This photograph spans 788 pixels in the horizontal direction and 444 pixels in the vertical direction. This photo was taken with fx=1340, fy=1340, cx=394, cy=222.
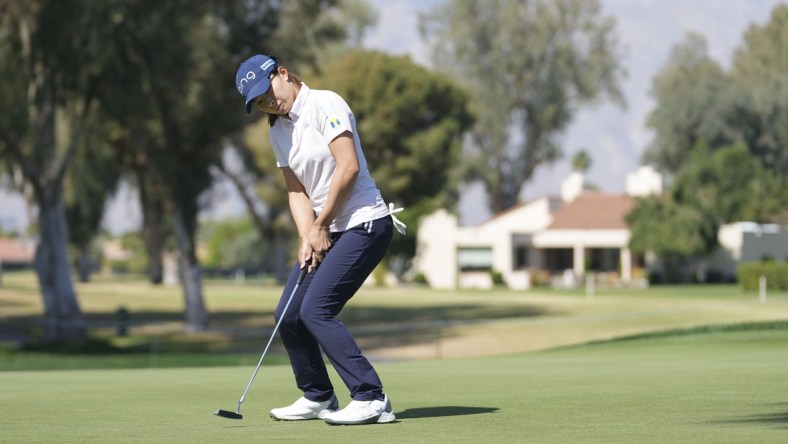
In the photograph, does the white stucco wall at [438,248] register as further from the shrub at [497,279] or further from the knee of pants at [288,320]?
the knee of pants at [288,320]

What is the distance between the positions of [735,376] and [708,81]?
298 ft

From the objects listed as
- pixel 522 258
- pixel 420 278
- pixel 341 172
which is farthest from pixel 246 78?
pixel 522 258

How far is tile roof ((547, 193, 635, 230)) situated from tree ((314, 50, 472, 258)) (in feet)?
37.7

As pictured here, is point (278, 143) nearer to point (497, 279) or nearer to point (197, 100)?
point (197, 100)

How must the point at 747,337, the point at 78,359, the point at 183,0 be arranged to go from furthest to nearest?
the point at 183,0 → the point at 78,359 → the point at 747,337

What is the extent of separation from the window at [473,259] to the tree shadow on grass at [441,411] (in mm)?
78195

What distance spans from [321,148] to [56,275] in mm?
31274

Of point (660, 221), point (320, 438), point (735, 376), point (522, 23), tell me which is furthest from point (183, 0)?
point (522, 23)

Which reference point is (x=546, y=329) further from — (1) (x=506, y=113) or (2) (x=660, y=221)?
(1) (x=506, y=113)

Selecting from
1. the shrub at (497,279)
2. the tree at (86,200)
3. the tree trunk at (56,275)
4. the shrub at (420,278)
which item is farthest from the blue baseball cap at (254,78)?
the shrub at (420,278)

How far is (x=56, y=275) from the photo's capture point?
124 feet

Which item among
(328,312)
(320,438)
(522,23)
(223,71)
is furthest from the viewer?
(522,23)

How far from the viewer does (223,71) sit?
4056cm

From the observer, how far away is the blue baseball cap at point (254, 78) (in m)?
8.02
